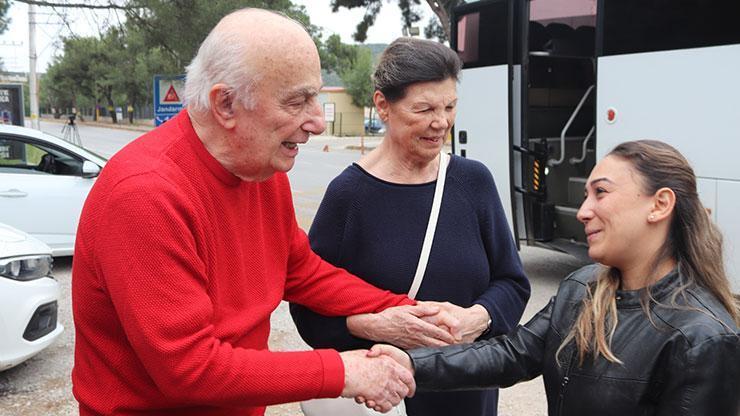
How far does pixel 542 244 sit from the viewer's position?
751cm

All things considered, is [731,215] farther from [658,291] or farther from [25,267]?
[25,267]

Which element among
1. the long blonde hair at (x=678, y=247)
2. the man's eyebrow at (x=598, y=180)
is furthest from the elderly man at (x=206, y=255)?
the man's eyebrow at (x=598, y=180)

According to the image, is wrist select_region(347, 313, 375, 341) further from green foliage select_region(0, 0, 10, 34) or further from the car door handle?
green foliage select_region(0, 0, 10, 34)

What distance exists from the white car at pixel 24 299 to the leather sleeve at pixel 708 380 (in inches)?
164

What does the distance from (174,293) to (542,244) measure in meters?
6.28

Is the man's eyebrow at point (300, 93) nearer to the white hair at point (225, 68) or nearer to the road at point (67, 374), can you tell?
the white hair at point (225, 68)

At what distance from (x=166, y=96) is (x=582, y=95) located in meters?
7.45

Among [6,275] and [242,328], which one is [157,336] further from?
[6,275]

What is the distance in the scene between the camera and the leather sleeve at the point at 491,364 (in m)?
2.18

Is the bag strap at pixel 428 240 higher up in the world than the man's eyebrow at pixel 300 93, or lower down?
lower down

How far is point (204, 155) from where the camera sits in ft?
6.05

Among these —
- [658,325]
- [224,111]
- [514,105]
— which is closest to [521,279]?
[658,325]

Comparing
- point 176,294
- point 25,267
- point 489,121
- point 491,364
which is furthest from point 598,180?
point 489,121

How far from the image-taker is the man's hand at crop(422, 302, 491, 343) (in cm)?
238
